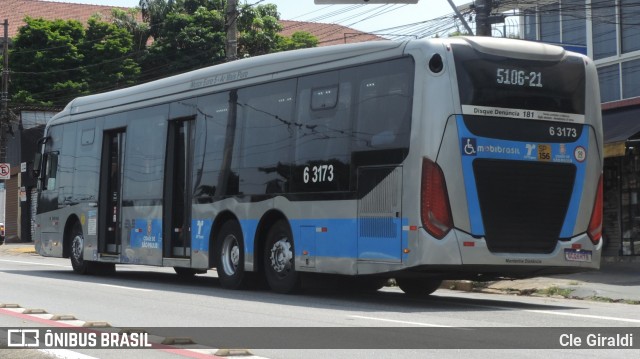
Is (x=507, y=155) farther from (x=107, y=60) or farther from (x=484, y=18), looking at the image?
(x=107, y=60)

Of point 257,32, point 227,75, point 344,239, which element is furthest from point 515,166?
point 257,32

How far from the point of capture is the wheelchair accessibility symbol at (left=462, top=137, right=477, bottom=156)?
1338cm

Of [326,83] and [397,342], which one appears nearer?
[397,342]

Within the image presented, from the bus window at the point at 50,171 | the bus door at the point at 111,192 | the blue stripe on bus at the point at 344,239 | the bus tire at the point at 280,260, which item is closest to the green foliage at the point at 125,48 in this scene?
the bus window at the point at 50,171

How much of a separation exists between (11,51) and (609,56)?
44445 mm

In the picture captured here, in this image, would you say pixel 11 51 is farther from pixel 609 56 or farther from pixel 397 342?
pixel 397 342

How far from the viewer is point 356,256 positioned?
14211mm

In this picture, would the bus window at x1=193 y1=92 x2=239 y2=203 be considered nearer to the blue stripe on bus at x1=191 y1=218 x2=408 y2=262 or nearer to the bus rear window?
the blue stripe on bus at x1=191 y1=218 x2=408 y2=262

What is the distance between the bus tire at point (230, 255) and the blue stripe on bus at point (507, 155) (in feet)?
15.5

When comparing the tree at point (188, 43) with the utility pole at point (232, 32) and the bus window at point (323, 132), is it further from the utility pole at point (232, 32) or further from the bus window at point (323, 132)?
the bus window at point (323, 132)

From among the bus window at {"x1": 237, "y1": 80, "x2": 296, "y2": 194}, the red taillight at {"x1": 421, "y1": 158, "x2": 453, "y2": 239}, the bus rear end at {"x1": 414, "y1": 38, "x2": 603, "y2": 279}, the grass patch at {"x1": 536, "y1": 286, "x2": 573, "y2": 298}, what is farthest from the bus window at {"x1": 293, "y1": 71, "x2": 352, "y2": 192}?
the grass patch at {"x1": 536, "y1": 286, "x2": 573, "y2": 298}

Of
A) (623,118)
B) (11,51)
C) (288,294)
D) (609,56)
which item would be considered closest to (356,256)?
(288,294)

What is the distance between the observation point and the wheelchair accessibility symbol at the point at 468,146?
1338 centimetres

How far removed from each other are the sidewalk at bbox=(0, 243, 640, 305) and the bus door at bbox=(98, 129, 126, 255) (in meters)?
6.62
